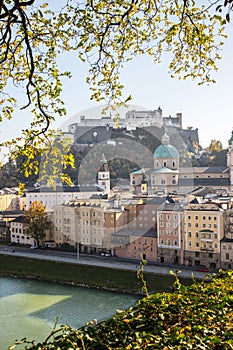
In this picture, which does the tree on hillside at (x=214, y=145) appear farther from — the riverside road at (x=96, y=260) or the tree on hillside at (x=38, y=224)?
the riverside road at (x=96, y=260)

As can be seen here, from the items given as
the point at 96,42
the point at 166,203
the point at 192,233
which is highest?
the point at 96,42

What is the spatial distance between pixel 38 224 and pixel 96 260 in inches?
114

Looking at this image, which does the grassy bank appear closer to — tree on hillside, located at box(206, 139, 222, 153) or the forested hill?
the forested hill

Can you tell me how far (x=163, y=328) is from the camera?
34.4 inches

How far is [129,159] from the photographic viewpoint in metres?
23.7

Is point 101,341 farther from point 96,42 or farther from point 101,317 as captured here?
point 101,317

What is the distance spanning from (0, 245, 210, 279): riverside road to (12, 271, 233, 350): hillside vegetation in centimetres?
772

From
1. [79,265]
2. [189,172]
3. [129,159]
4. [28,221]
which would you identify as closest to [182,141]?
[129,159]

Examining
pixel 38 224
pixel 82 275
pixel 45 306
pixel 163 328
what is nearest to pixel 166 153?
pixel 38 224

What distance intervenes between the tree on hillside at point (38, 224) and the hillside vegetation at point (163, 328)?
39.2 feet

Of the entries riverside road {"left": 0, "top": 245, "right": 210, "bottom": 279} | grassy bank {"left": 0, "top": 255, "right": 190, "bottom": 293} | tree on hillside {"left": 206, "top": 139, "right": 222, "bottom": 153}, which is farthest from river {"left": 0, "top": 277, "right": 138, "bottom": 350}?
tree on hillside {"left": 206, "top": 139, "right": 222, "bottom": 153}

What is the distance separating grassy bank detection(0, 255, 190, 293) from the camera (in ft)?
28.8

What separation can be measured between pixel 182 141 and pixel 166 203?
1849cm

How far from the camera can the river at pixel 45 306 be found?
20.5 feet
